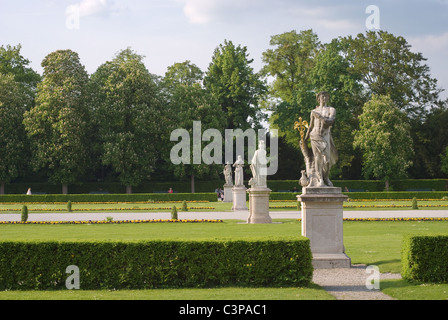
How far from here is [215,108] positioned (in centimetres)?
5738

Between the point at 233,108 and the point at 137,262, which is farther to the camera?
the point at 233,108

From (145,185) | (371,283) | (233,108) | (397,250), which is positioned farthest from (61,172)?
(371,283)

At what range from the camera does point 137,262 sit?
34.5 feet

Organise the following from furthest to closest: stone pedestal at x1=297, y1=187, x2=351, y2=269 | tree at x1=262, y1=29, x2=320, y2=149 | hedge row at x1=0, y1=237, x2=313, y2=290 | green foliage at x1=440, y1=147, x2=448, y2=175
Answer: tree at x1=262, y1=29, x2=320, y2=149, green foliage at x1=440, y1=147, x2=448, y2=175, stone pedestal at x1=297, y1=187, x2=351, y2=269, hedge row at x1=0, y1=237, x2=313, y2=290

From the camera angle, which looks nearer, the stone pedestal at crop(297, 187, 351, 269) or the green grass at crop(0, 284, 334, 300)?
the green grass at crop(0, 284, 334, 300)

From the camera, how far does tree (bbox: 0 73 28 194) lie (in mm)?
53000

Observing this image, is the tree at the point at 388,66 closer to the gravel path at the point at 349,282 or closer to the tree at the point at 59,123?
the tree at the point at 59,123

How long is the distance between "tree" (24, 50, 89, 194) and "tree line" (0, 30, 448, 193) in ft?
0.35

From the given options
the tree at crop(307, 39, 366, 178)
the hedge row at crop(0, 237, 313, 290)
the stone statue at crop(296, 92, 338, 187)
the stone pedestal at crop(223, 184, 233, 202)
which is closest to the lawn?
the hedge row at crop(0, 237, 313, 290)

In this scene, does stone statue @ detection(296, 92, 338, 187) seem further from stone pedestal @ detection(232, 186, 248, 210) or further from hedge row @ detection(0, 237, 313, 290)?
stone pedestal @ detection(232, 186, 248, 210)

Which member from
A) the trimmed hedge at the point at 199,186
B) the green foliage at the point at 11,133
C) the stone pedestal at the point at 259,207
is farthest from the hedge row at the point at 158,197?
the stone pedestal at the point at 259,207

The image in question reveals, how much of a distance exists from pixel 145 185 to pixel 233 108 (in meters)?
12.5
